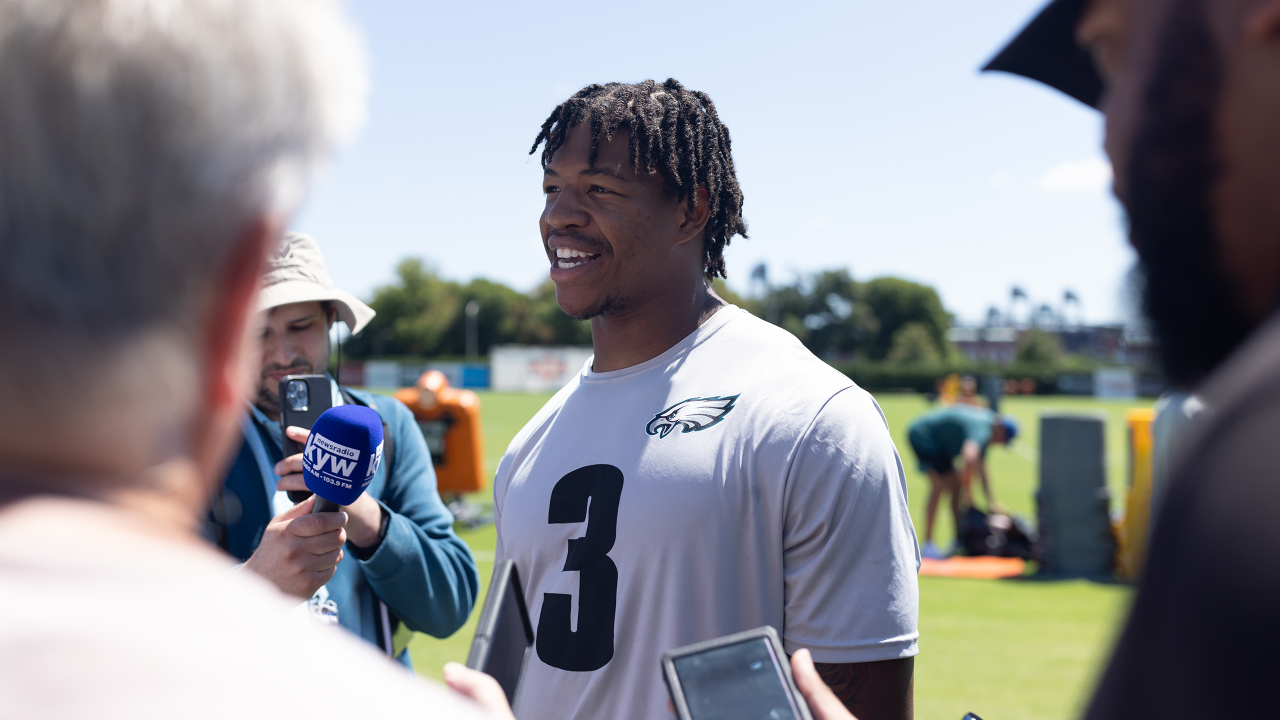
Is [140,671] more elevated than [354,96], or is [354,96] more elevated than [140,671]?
[354,96]

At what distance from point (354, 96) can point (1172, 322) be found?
0.90 meters

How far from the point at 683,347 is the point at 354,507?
106cm

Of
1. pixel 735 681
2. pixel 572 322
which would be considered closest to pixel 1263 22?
pixel 735 681

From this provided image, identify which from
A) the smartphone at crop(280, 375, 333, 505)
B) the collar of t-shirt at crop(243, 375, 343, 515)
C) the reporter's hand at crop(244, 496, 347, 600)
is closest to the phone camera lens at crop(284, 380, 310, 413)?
the smartphone at crop(280, 375, 333, 505)

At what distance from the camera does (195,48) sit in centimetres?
68

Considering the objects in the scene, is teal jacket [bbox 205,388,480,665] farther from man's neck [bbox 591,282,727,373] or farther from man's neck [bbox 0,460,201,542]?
man's neck [bbox 0,460,201,542]

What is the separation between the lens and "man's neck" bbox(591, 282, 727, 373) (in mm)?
2645

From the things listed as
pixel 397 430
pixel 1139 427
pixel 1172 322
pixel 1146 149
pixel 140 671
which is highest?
pixel 1146 149

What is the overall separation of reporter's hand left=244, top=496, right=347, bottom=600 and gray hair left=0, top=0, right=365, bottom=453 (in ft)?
4.64

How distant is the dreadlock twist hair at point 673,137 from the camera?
2.75m

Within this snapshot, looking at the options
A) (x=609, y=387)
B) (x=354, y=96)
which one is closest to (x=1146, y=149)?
(x=354, y=96)

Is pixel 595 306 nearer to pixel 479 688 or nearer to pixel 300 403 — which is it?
pixel 300 403

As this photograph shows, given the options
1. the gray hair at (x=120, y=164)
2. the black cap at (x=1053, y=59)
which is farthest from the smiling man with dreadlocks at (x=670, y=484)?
the gray hair at (x=120, y=164)

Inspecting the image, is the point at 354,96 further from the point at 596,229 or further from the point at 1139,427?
the point at 1139,427
